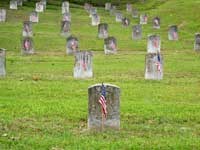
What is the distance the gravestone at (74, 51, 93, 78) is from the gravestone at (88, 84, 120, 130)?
9.16 meters

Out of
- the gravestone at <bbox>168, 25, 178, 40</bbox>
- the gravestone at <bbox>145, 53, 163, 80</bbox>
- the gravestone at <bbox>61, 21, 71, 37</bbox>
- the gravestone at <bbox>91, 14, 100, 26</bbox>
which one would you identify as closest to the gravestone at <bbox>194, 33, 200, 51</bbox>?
the gravestone at <bbox>168, 25, 178, 40</bbox>

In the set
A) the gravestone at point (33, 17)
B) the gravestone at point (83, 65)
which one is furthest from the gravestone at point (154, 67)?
the gravestone at point (33, 17)

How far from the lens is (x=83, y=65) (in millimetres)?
21469

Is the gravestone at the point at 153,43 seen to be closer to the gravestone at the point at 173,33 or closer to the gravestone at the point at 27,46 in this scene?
the gravestone at the point at 27,46

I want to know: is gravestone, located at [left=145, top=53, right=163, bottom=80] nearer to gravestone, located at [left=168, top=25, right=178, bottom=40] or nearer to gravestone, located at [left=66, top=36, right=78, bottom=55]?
gravestone, located at [left=66, top=36, right=78, bottom=55]

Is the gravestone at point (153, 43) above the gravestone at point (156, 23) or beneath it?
beneath

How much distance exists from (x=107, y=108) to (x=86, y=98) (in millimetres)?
4169

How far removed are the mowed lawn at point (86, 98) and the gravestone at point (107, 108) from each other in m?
0.20

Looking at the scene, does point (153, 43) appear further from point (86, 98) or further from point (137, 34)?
point (86, 98)

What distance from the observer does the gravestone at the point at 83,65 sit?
21.5 metres

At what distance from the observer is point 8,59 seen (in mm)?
26641

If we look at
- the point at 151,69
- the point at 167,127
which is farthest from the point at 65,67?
the point at 167,127

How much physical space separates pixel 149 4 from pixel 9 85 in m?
51.0

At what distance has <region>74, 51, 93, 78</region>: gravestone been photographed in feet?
70.4
